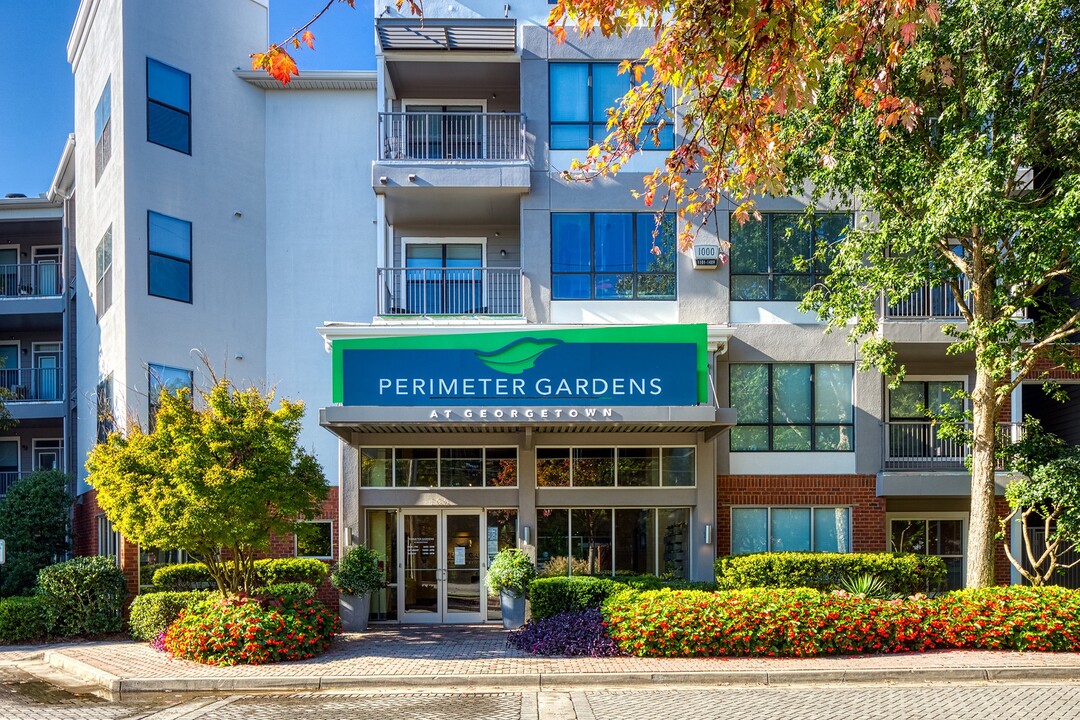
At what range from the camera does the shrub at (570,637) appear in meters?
14.7

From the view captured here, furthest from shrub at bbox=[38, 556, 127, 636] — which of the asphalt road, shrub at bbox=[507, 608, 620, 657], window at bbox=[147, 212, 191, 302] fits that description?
shrub at bbox=[507, 608, 620, 657]

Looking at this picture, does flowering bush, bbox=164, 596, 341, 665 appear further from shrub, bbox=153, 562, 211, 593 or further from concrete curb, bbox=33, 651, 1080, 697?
shrub, bbox=153, 562, 211, 593

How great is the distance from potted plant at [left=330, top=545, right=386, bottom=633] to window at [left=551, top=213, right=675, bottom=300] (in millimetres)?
6498

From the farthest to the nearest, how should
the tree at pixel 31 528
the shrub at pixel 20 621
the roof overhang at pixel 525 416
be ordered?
the tree at pixel 31 528
the shrub at pixel 20 621
the roof overhang at pixel 525 416

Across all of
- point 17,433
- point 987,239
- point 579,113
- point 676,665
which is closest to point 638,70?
point 676,665

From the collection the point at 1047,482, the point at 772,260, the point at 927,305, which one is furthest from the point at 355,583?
the point at 927,305

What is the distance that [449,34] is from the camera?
20.0 meters

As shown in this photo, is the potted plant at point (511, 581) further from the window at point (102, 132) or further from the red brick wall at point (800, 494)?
the window at point (102, 132)

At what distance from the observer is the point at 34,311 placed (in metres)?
25.9

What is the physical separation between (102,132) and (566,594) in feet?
48.1

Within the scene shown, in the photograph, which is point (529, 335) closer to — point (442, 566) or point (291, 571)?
point (442, 566)

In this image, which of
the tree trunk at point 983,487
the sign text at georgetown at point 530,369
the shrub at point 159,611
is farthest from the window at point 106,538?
the tree trunk at point 983,487

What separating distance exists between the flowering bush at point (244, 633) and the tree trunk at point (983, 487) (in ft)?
35.6

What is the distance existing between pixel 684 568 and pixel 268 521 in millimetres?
8509
